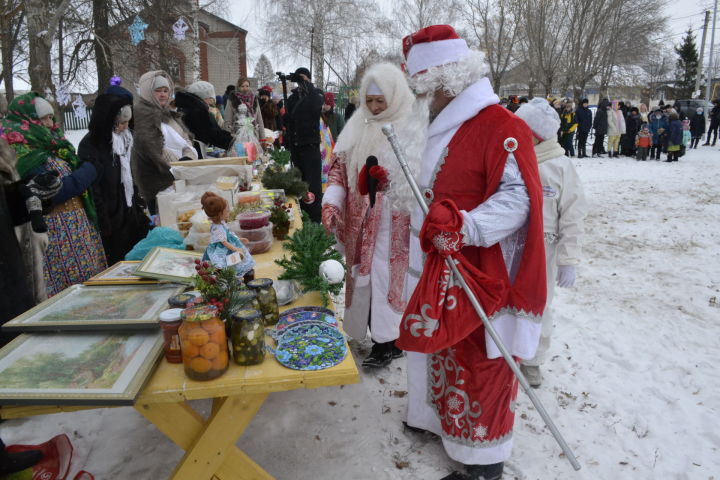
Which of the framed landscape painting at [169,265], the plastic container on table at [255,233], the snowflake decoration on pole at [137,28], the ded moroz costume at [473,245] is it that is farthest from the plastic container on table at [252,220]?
the snowflake decoration on pole at [137,28]

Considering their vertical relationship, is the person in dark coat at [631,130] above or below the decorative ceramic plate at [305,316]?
above

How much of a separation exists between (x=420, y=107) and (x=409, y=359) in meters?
1.34

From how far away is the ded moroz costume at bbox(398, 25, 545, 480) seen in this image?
2.01m

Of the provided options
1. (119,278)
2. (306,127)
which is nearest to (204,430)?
(119,278)

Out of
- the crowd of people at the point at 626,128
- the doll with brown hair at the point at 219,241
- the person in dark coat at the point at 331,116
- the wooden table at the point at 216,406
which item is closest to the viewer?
the wooden table at the point at 216,406

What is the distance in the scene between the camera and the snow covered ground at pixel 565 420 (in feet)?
8.45

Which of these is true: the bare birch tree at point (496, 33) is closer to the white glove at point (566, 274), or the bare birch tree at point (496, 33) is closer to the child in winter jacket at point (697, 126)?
the child in winter jacket at point (697, 126)

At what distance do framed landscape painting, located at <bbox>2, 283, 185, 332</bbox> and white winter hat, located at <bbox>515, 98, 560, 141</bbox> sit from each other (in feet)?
7.76

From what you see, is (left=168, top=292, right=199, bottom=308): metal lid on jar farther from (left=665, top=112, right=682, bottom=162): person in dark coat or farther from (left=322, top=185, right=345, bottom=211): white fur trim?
(left=665, top=112, right=682, bottom=162): person in dark coat

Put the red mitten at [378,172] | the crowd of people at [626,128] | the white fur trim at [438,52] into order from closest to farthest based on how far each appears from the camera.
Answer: the white fur trim at [438,52]
the red mitten at [378,172]
the crowd of people at [626,128]

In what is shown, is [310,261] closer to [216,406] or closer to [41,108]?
[216,406]

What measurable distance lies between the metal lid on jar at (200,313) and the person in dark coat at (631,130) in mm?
16981

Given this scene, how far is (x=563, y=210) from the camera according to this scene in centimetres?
299

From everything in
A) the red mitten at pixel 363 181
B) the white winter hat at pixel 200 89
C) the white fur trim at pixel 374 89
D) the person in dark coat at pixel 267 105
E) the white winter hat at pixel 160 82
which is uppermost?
the person in dark coat at pixel 267 105
